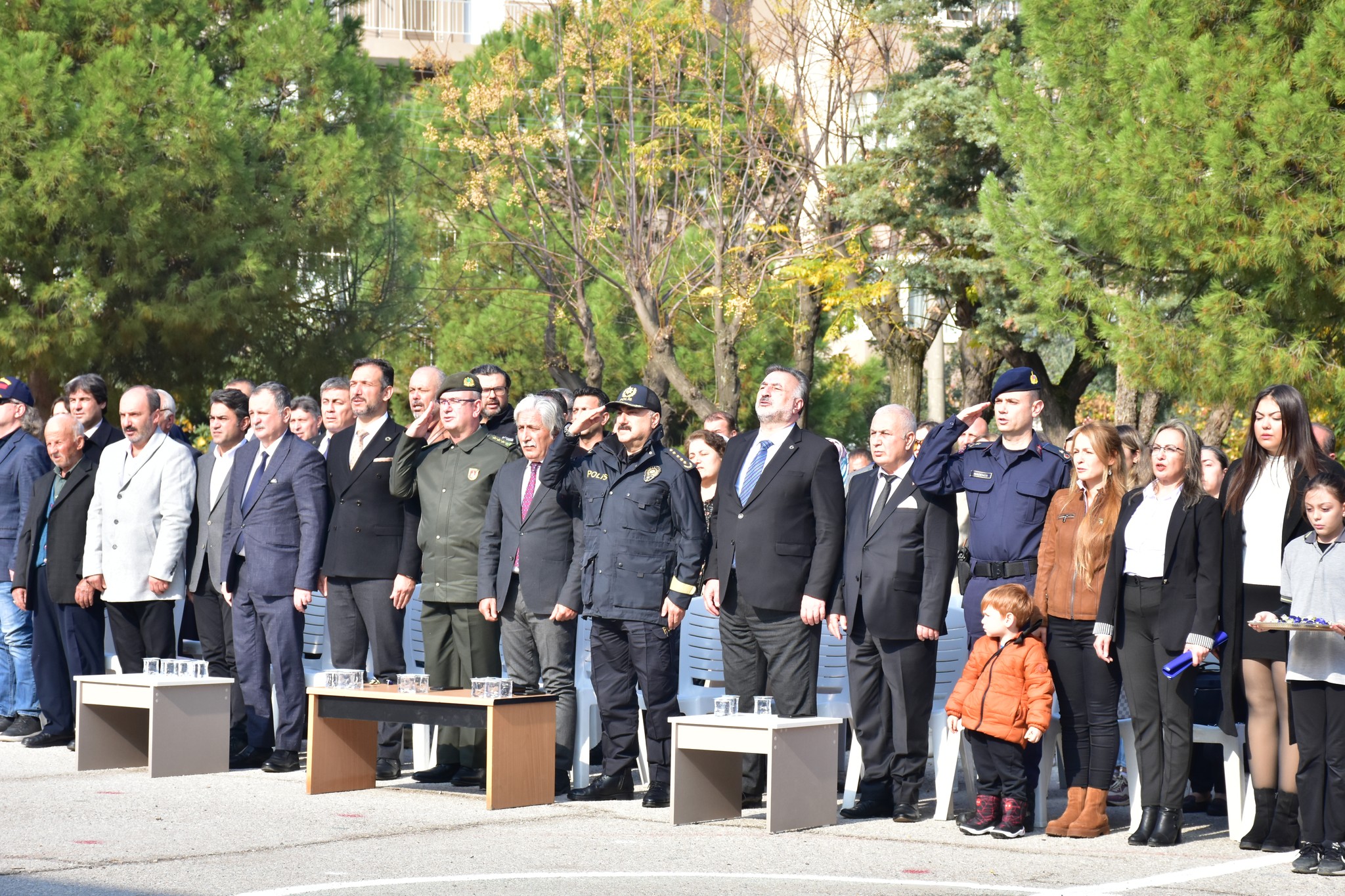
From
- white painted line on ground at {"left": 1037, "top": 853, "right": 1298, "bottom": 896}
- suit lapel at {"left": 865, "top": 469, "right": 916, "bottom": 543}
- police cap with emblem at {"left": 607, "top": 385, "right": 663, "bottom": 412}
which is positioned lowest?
white painted line on ground at {"left": 1037, "top": 853, "right": 1298, "bottom": 896}

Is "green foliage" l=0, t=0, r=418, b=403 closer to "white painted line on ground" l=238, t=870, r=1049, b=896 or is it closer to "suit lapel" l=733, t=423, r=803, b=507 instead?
"suit lapel" l=733, t=423, r=803, b=507

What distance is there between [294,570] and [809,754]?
3.35 metres

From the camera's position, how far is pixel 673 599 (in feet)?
27.2

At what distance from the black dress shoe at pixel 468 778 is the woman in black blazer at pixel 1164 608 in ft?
10.8

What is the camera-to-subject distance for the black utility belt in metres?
7.85

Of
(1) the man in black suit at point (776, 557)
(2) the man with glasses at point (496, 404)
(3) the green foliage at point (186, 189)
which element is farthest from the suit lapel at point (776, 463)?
(3) the green foliage at point (186, 189)

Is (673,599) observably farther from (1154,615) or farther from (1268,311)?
(1268,311)

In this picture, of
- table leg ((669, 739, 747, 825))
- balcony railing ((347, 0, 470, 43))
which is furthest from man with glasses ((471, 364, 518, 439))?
balcony railing ((347, 0, 470, 43))

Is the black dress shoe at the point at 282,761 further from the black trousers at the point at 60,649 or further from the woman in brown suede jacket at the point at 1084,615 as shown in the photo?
the woman in brown suede jacket at the point at 1084,615

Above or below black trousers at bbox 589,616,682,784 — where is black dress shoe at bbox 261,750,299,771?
below

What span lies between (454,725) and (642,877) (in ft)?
6.57

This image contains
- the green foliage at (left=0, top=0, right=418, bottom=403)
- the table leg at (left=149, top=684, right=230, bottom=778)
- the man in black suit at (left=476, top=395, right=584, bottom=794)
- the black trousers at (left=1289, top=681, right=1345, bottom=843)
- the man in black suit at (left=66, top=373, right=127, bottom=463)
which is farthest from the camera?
the green foliage at (left=0, top=0, right=418, bottom=403)

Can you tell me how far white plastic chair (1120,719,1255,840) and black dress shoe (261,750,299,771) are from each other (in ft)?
14.5

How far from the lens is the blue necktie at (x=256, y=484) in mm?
9585
